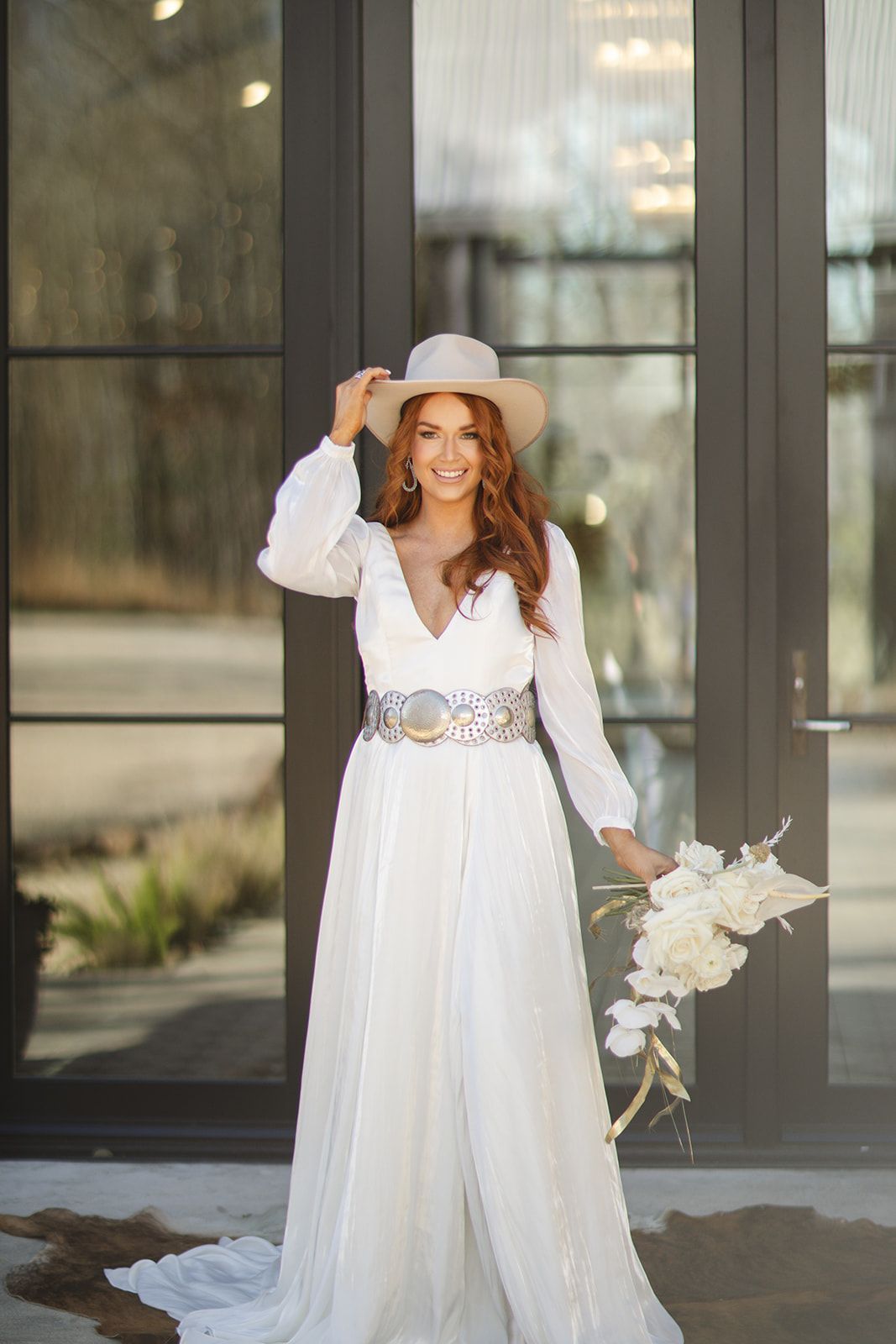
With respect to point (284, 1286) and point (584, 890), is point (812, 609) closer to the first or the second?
point (584, 890)

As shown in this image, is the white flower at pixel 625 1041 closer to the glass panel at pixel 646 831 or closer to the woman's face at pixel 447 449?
the woman's face at pixel 447 449

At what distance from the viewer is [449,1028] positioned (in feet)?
7.79

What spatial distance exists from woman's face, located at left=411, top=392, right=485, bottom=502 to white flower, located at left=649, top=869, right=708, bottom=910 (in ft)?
2.50

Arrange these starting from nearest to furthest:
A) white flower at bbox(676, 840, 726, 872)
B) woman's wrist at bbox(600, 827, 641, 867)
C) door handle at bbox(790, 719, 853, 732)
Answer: white flower at bbox(676, 840, 726, 872), woman's wrist at bbox(600, 827, 641, 867), door handle at bbox(790, 719, 853, 732)

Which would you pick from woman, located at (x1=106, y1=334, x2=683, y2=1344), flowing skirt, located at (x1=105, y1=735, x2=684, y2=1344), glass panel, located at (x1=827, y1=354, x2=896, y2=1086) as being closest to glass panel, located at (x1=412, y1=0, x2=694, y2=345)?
glass panel, located at (x1=827, y1=354, x2=896, y2=1086)

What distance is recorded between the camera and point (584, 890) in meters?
3.44

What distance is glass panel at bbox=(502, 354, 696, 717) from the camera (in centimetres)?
344

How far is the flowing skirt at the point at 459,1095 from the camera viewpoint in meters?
2.32

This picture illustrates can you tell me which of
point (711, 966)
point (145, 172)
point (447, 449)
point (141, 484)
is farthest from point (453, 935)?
point (145, 172)

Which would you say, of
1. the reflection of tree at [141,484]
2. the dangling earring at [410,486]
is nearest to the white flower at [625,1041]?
the dangling earring at [410,486]

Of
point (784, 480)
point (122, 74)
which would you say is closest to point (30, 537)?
point (122, 74)

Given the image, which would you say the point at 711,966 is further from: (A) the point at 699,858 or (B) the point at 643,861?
(B) the point at 643,861

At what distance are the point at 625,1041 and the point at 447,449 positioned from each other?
103cm

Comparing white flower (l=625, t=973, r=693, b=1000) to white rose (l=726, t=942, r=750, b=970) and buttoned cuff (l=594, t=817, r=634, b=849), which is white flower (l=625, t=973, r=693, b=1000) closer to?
white rose (l=726, t=942, r=750, b=970)
